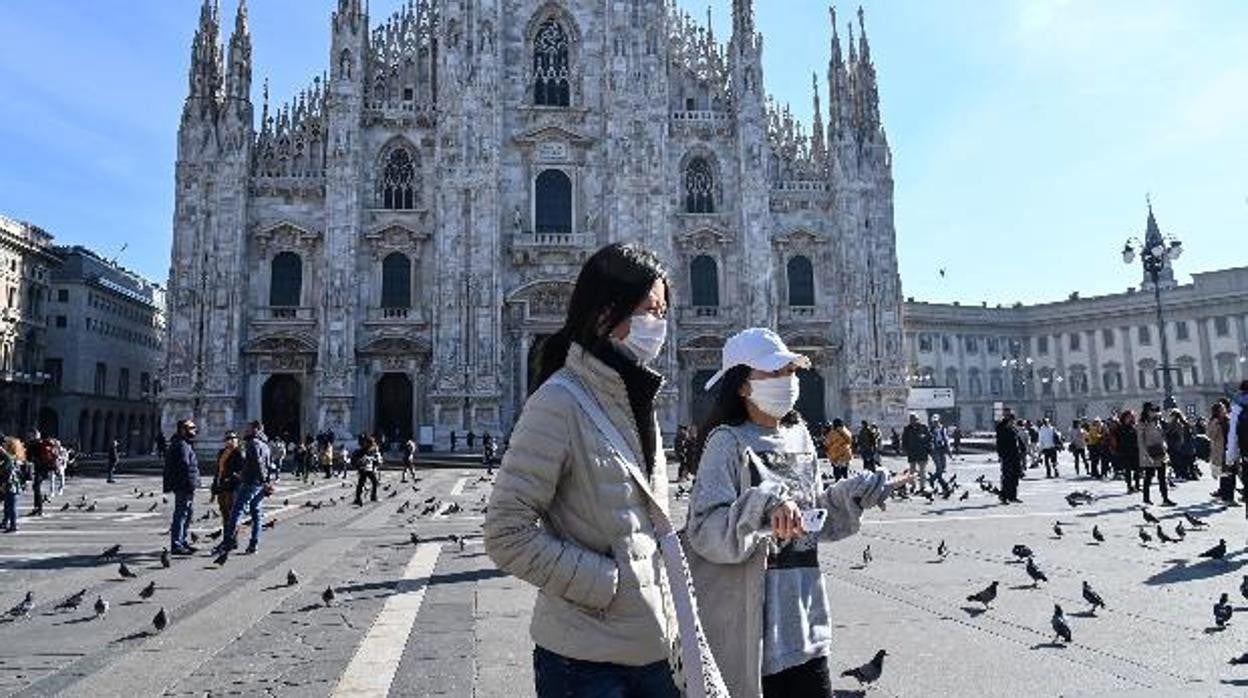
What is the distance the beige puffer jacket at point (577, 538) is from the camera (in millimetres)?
2080

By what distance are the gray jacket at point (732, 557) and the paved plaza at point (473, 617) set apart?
2020 mm

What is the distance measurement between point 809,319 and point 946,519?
79.1ft

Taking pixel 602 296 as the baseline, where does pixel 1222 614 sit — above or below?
below

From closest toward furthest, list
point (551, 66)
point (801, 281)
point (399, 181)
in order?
1. point (399, 181)
2. point (551, 66)
3. point (801, 281)

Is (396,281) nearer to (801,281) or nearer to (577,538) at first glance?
(801,281)

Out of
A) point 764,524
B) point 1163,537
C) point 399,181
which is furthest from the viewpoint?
point 399,181

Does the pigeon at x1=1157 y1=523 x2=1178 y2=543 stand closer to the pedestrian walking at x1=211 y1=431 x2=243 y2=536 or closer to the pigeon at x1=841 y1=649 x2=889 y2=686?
the pigeon at x1=841 y1=649 x2=889 y2=686

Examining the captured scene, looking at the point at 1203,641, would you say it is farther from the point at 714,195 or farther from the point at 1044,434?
the point at 714,195

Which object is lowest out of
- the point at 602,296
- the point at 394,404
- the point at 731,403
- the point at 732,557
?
the point at 732,557

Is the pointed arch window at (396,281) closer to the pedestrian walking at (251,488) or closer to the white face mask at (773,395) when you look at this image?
the pedestrian walking at (251,488)

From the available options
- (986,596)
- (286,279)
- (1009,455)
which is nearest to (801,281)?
(286,279)

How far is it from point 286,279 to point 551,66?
537 inches

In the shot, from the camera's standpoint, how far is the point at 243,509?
1023 centimetres

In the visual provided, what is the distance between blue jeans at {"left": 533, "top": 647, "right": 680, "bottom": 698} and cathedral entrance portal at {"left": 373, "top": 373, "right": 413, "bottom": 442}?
3264 cm
